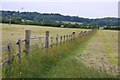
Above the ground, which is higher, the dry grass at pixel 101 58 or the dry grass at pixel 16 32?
the dry grass at pixel 16 32

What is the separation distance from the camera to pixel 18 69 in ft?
34.7

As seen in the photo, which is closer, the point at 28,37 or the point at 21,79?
the point at 21,79

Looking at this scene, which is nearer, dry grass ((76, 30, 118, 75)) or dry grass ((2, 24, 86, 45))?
dry grass ((76, 30, 118, 75))

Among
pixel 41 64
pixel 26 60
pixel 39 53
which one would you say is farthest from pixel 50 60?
pixel 26 60

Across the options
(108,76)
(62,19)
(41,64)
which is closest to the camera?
(108,76)

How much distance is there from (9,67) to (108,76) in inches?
124

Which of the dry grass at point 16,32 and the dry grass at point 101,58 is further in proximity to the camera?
the dry grass at point 16,32

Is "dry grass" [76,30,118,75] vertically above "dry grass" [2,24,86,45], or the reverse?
"dry grass" [2,24,86,45]

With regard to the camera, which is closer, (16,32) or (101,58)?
(101,58)

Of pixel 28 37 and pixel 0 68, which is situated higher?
pixel 28 37

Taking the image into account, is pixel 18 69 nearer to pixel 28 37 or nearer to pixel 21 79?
pixel 21 79

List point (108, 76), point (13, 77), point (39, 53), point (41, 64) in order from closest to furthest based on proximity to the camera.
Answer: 1. point (13, 77)
2. point (108, 76)
3. point (41, 64)
4. point (39, 53)

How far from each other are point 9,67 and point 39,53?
4283mm

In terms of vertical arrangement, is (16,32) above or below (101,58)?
above
